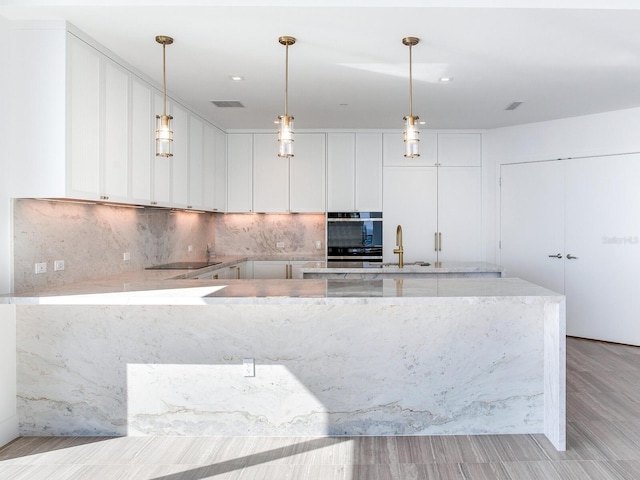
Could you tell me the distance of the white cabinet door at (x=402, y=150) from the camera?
582cm

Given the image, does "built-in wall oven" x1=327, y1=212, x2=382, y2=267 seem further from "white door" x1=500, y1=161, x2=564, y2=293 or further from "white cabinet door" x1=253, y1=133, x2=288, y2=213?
"white door" x1=500, y1=161, x2=564, y2=293

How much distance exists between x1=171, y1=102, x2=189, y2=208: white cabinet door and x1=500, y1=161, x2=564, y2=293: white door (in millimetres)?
3901

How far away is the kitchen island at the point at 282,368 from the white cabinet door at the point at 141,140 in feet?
3.78

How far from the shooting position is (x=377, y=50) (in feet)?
10.4

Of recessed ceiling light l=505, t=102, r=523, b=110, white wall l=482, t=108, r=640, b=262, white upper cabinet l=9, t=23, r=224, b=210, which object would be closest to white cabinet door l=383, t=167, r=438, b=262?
white wall l=482, t=108, r=640, b=262

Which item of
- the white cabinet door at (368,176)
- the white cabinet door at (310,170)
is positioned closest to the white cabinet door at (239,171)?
the white cabinet door at (310,170)

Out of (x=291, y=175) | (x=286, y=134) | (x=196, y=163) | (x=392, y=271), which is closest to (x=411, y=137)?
(x=286, y=134)

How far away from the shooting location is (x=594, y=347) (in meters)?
4.77

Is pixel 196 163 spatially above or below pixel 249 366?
above

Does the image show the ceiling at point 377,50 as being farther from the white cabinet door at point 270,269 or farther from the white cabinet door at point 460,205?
the white cabinet door at point 270,269

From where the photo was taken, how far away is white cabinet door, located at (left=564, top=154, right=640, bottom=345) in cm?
481

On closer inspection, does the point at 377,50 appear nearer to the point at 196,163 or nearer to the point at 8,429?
the point at 196,163

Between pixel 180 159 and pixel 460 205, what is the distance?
3574mm

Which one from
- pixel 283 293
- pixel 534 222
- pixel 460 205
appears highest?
pixel 460 205
